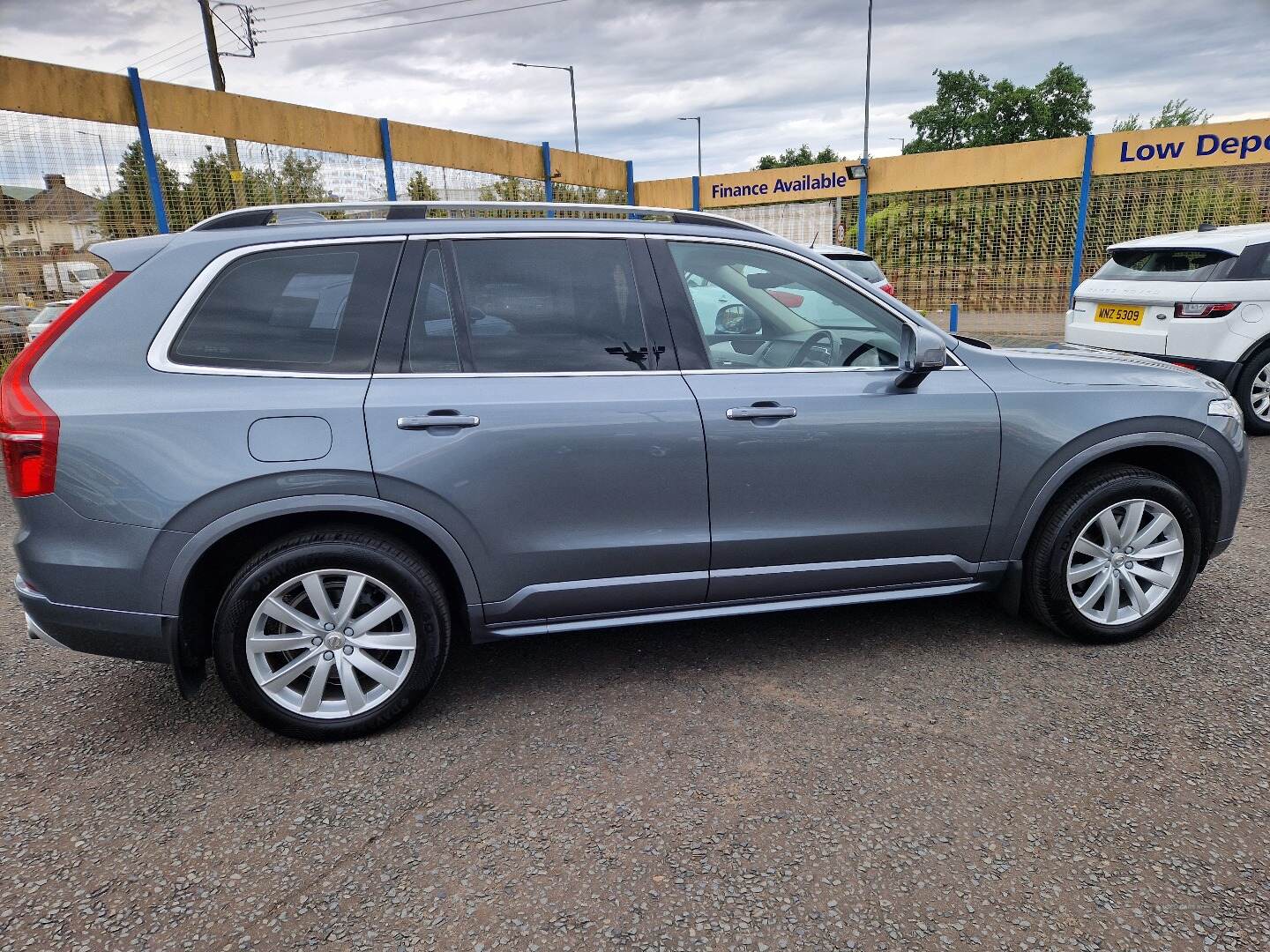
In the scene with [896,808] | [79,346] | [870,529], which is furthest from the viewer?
[870,529]

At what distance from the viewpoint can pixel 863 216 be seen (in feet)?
51.8

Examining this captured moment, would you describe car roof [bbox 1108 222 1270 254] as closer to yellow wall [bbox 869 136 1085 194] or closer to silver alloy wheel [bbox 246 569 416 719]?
yellow wall [bbox 869 136 1085 194]

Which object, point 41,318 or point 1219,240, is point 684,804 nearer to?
point 1219,240

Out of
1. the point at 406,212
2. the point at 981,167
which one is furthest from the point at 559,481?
the point at 981,167

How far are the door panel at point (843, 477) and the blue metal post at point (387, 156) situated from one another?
1004 centimetres

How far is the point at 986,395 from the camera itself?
325 cm

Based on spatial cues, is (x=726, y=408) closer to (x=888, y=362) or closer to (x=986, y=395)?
(x=888, y=362)

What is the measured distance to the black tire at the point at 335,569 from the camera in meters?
2.72

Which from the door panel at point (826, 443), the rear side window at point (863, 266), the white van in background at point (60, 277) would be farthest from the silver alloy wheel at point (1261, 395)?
the white van in background at point (60, 277)

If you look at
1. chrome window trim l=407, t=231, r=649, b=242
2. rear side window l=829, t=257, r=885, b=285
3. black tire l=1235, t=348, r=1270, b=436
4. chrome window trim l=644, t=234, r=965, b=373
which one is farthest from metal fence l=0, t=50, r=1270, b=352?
black tire l=1235, t=348, r=1270, b=436

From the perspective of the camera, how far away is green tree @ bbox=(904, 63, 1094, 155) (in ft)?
213

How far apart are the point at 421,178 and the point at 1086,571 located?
11.1 metres

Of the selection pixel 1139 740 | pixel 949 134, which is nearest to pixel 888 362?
pixel 1139 740

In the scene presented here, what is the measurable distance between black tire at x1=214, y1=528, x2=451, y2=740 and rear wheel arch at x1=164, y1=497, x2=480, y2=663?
0.05m
